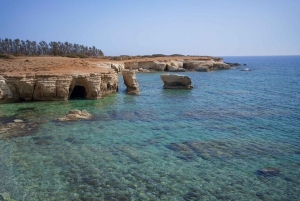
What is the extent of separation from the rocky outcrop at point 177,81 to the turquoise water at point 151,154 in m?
13.5

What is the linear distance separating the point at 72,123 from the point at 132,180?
30.4 feet

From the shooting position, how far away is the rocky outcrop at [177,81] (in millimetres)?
36125

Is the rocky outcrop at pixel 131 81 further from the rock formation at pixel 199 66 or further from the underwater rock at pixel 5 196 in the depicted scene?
the rock formation at pixel 199 66

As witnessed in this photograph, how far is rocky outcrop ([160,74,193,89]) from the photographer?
3612cm

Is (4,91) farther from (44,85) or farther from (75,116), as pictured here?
(75,116)

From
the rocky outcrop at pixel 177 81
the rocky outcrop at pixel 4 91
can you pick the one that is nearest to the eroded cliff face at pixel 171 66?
the rocky outcrop at pixel 177 81

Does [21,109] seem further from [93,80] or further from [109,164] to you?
[109,164]

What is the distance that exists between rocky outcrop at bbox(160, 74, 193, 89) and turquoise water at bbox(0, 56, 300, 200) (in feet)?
44.2

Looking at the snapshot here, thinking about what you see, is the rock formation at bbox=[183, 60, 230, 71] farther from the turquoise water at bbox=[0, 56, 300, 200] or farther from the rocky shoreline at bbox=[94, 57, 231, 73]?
the turquoise water at bbox=[0, 56, 300, 200]

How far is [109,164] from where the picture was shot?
11.8 meters

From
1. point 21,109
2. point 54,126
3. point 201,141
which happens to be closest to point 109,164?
point 201,141

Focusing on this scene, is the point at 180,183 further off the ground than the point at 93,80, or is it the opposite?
the point at 93,80

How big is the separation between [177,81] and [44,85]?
18.4 metres

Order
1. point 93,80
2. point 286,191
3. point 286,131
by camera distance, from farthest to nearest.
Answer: point 93,80 → point 286,131 → point 286,191
